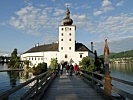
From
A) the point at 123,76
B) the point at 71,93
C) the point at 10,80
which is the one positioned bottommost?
the point at 10,80

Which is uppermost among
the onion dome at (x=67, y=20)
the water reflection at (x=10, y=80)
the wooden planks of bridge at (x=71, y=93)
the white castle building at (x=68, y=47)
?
the onion dome at (x=67, y=20)

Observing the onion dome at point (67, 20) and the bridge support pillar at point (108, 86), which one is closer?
the bridge support pillar at point (108, 86)

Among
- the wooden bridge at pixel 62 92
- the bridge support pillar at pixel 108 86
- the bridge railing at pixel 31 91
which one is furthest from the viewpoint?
the bridge support pillar at pixel 108 86

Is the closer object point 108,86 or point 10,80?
point 108,86

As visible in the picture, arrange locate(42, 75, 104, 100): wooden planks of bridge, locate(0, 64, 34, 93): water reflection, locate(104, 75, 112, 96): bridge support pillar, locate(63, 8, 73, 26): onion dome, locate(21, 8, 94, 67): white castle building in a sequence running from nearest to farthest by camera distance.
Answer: locate(104, 75, 112, 96): bridge support pillar, locate(42, 75, 104, 100): wooden planks of bridge, locate(0, 64, 34, 93): water reflection, locate(21, 8, 94, 67): white castle building, locate(63, 8, 73, 26): onion dome

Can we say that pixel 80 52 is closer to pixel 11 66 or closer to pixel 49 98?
pixel 11 66

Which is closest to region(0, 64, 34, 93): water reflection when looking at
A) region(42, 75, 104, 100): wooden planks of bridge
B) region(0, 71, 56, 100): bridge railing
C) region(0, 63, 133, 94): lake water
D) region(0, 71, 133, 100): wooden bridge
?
region(0, 63, 133, 94): lake water

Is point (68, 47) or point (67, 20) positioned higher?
point (67, 20)

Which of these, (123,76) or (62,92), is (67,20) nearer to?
(123,76)

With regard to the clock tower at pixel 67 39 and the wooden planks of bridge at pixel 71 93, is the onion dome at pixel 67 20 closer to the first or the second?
the clock tower at pixel 67 39

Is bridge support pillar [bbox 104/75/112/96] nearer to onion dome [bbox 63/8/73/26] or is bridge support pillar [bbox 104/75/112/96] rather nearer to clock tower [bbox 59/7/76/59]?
clock tower [bbox 59/7/76/59]

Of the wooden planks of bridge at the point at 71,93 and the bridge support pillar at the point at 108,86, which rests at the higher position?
the bridge support pillar at the point at 108,86

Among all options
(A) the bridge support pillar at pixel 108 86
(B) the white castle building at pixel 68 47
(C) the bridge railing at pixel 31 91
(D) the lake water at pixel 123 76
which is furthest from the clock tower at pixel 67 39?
(A) the bridge support pillar at pixel 108 86

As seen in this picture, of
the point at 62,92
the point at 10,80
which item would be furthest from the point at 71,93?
the point at 10,80
